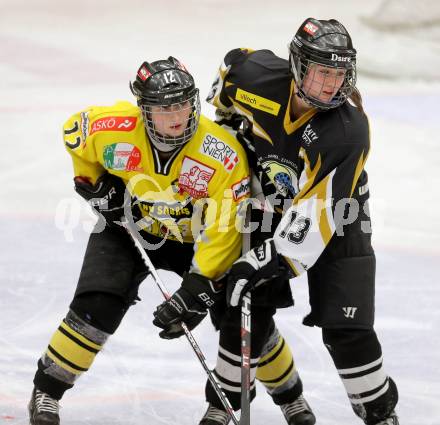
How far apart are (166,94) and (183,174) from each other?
0.28 m

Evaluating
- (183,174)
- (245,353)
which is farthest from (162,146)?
(245,353)

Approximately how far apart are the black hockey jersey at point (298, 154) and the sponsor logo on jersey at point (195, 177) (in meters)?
0.22

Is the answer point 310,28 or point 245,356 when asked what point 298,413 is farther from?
point 310,28

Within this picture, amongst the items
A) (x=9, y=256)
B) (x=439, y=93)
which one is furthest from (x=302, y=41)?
(x=439, y=93)

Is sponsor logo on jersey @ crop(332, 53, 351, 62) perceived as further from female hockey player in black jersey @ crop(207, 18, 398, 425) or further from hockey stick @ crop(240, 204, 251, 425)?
hockey stick @ crop(240, 204, 251, 425)

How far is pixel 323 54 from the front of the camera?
10.9ft

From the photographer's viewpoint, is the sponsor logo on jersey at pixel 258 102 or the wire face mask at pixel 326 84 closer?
the wire face mask at pixel 326 84

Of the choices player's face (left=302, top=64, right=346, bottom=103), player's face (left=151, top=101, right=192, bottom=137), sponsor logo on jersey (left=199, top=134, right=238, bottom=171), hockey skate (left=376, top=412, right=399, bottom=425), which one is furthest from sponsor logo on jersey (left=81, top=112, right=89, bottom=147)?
hockey skate (left=376, top=412, right=399, bottom=425)

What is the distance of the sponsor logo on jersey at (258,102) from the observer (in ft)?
11.6

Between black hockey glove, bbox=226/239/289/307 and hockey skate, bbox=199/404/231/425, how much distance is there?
47cm

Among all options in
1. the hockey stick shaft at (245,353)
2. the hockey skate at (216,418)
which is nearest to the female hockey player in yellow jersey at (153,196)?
the hockey stick shaft at (245,353)

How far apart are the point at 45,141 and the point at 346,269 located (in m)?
3.34

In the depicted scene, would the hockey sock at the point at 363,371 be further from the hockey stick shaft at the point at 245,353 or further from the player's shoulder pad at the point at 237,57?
the player's shoulder pad at the point at 237,57

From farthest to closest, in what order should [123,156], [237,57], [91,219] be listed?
[91,219] < [237,57] < [123,156]
